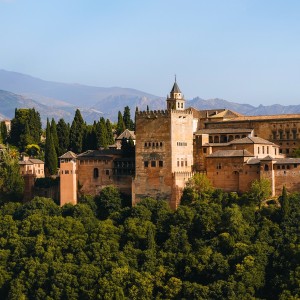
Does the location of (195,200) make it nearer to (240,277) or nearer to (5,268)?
(240,277)

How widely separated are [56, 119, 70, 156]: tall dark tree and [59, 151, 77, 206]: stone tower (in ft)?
25.9

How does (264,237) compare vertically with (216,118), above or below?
below

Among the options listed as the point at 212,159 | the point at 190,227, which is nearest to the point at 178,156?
the point at 212,159

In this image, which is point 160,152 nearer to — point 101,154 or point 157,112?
point 157,112

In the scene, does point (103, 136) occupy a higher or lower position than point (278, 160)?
higher

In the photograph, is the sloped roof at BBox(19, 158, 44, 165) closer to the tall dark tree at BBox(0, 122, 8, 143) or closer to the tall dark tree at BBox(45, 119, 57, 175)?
the tall dark tree at BBox(45, 119, 57, 175)

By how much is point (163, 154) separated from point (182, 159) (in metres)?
1.41

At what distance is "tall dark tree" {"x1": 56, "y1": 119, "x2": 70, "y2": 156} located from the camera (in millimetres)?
65000

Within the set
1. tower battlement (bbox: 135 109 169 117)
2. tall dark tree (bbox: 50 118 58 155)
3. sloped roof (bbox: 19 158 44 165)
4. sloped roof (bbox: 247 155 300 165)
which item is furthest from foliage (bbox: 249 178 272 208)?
tall dark tree (bbox: 50 118 58 155)

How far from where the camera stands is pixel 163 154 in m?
53.6

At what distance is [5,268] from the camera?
51.8 metres

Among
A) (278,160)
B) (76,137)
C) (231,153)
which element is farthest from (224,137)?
(76,137)

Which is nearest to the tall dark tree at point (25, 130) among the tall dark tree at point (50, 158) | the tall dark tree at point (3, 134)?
the tall dark tree at point (3, 134)

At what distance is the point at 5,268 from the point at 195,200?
1306cm
